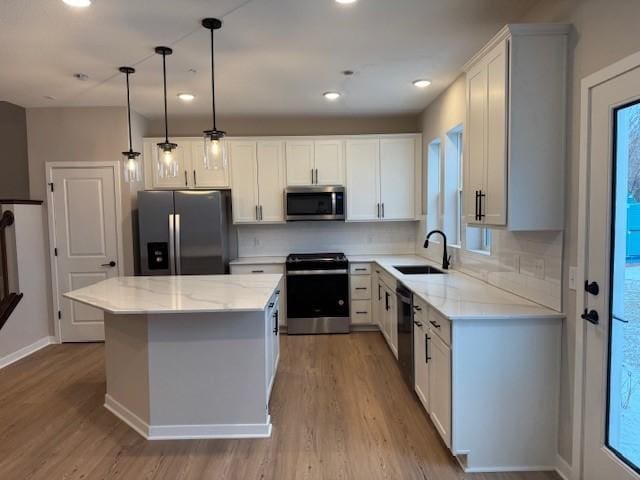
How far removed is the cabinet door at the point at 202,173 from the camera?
4.86 metres

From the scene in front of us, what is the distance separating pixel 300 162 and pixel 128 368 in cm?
304

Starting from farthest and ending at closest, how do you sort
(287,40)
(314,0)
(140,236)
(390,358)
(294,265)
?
(294,265)
(140,236)
(390,358)
(287,40)
(314,0)

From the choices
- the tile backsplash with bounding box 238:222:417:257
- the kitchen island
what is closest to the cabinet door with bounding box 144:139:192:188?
the tile backsplash with bounding box 238:222:417:257

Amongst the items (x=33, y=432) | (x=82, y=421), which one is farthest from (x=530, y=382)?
(x=33, y=432)

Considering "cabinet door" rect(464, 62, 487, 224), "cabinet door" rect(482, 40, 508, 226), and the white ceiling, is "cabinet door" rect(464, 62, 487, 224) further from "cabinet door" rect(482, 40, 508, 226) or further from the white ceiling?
the white ceiling

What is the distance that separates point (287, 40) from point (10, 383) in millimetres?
3774

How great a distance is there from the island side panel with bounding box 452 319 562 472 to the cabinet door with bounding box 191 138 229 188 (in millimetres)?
3563

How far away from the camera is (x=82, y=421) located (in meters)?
2.86

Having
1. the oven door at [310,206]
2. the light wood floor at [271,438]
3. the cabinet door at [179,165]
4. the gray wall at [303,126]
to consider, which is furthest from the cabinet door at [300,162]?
the light wood floor at [271,438]

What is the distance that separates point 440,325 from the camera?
238cm

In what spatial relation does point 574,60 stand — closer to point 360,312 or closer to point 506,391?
point 506,391

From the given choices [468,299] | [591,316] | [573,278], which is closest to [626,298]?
[591,316]

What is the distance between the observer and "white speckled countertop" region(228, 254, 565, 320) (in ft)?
7.16

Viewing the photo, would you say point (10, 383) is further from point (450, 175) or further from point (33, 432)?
point (450, 175)
